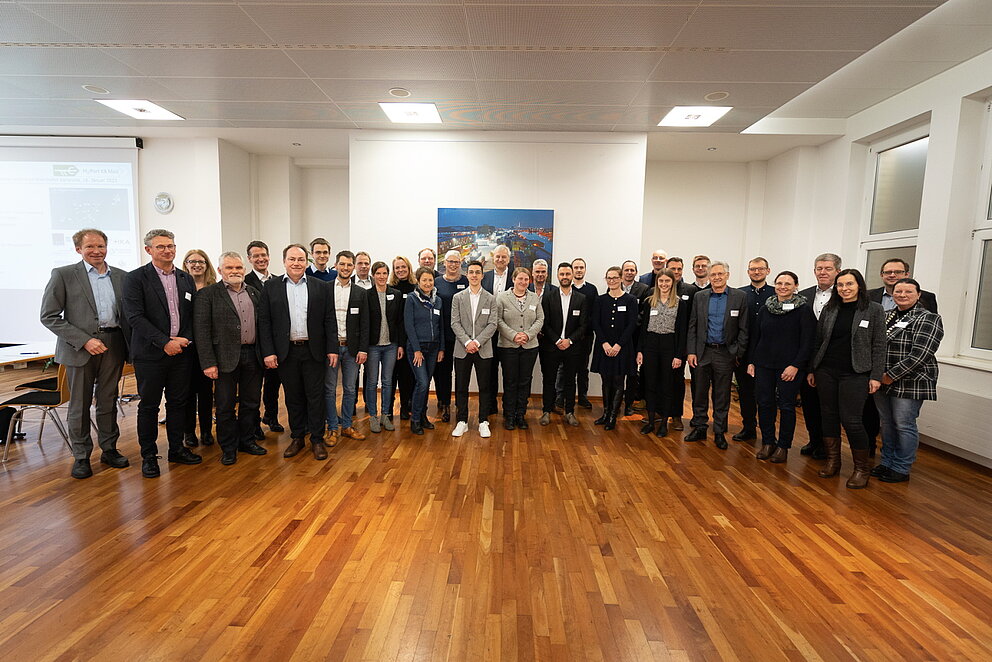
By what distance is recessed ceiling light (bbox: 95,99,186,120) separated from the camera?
553 centimetres

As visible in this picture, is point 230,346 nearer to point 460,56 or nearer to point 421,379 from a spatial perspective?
point 421,379

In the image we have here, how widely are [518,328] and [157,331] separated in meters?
2.90

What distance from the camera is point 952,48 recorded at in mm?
4465

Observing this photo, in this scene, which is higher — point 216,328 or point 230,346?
point 216,328

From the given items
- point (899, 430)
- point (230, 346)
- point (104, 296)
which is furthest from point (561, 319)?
point (104, 296)

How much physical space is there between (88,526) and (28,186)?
22.0 feet

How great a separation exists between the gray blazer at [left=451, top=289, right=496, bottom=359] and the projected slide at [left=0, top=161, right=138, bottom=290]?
17.8ft

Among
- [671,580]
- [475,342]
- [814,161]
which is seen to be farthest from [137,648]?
[814,161]

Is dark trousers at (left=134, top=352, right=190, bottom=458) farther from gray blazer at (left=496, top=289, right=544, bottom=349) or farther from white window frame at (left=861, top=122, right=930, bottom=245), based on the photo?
white window frame at (left=861, top=122, right=930, bottom=245)

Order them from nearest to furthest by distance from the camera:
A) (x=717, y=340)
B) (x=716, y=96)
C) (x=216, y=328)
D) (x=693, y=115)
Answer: (x=216, y=328)
(x=717, y=340)
(x=716, y=96)
(x=693, y=115)

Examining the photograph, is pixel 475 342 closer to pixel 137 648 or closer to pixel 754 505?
pixel 754 505

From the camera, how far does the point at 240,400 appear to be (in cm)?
422

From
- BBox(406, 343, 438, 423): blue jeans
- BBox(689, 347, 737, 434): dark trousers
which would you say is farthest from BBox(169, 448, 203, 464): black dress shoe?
BBox(689, 347, 737, 434): dark trousers

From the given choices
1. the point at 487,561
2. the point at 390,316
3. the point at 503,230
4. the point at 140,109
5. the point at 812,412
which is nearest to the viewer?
the point at 487,561
